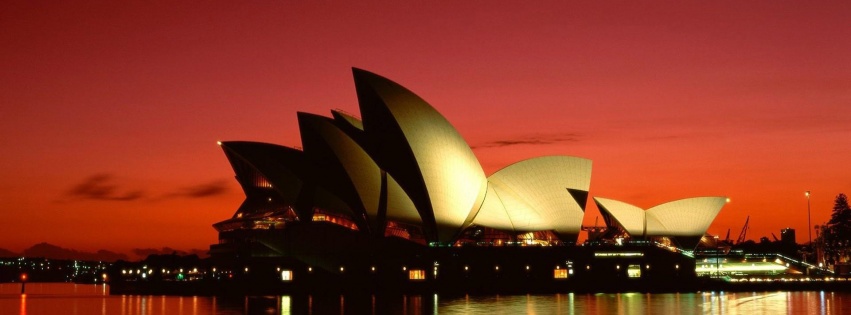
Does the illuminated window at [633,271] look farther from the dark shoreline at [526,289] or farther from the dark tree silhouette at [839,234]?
the dark tree silhouette at [839,234]

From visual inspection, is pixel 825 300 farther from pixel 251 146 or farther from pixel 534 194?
pixel 251 146

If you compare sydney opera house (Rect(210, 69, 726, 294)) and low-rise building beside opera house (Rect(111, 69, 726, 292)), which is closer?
sydney opera house (Rect(210, 69, 726, 294))

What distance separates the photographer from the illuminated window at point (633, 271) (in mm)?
78250

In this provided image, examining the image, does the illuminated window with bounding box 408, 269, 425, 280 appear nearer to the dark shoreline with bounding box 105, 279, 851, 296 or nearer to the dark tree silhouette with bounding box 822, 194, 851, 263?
the dark shoreline with bounding box 105, 279, 851, 296

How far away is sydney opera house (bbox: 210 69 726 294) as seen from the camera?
65.0 m

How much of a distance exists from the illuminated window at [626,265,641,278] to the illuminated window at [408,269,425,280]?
54.8ft

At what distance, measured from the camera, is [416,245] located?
74.1 m

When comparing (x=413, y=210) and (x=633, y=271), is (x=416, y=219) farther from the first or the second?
(x=633, y=271)

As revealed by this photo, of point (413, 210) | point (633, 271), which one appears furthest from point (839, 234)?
point (413, 210)

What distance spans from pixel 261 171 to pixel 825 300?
3929 cm

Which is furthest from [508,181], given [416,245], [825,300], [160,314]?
[160,314]

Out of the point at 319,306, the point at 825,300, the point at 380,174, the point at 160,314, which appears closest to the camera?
the point at 160,314

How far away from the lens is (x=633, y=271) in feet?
257

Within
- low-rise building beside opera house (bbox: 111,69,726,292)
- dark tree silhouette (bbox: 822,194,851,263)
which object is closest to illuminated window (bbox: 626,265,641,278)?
low-rise building beside opera house (bbox: 111,69,726,292)
